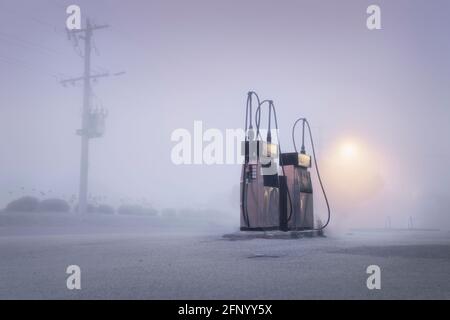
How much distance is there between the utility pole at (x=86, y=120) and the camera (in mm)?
25750

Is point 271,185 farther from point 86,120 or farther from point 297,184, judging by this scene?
point 86,120

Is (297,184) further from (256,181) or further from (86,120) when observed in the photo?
(86,120)

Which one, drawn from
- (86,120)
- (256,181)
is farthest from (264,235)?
(86,120)

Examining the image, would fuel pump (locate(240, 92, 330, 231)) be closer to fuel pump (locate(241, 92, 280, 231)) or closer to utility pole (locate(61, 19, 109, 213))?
fuel pump (locate(241, 92, 280, 231))

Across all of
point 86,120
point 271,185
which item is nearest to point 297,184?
point 271,185

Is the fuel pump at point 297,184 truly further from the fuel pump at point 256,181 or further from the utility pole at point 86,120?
the utility pole at point 86,120

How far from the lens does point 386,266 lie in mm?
4496

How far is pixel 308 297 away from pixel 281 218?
265 inches

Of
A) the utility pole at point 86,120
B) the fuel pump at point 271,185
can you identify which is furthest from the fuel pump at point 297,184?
the utility pole at point 86,120

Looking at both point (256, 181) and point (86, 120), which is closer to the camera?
point (256, 181)

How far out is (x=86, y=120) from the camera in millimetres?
27031
